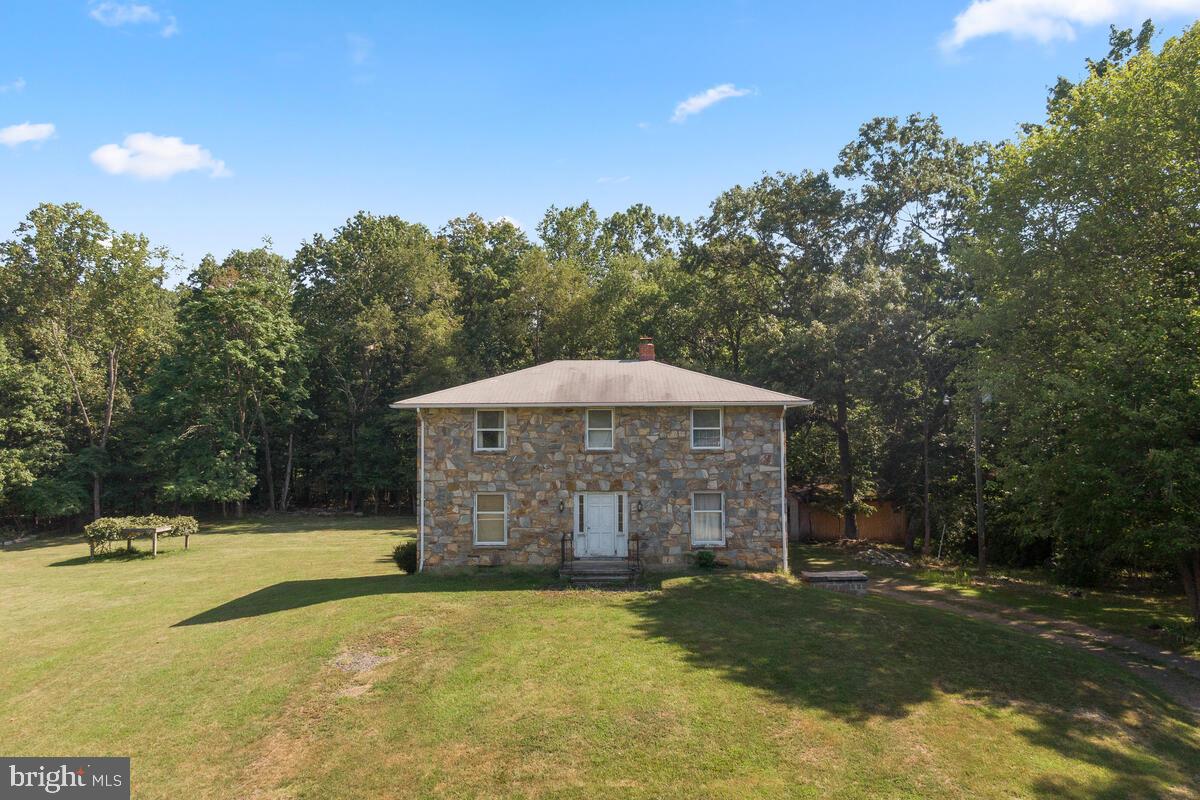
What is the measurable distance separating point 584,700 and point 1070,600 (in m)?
16.7

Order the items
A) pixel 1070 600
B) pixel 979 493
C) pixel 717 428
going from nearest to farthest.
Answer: pixel 1070 600, pixel 717 428, pixel 979 493

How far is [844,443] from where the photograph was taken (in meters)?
31.2

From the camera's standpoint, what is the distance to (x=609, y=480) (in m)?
19.8

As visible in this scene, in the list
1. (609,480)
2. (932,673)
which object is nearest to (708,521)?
(609,480)

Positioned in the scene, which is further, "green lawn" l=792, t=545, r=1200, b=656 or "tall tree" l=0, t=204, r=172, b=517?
"tall tree" l=0, t=204, r=172, b=517

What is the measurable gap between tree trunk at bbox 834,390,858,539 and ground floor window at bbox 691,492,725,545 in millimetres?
13192

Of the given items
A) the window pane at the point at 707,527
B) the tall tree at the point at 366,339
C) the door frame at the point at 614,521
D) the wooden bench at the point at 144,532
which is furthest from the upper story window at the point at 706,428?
the tall tree at the point at 366,339

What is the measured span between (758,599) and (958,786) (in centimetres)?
779

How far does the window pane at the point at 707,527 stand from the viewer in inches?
779

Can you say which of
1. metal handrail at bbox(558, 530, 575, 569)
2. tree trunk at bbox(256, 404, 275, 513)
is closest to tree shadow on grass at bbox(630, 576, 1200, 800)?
metal handrail at bbox(558, 530, 575, 569)

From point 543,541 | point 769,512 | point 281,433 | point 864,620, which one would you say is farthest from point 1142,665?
point 281,433

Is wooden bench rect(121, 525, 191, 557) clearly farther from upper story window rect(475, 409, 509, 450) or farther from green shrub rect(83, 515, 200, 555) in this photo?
upper story window rect(475, 409, 509, 450)

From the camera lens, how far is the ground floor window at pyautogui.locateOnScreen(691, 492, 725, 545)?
64.9 ft

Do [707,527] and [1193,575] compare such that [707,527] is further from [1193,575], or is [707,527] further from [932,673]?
[1193,575]
